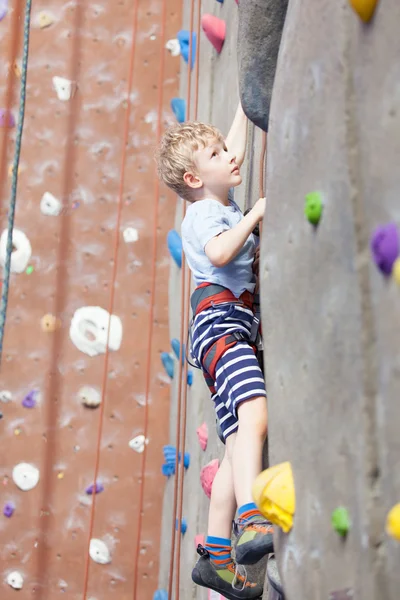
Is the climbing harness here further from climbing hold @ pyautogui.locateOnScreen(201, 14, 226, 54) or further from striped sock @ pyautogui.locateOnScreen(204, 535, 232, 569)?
climbing hold @ pyautogui.locateOnScreen(201, 14, 226, 54)

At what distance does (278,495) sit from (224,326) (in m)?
0.50

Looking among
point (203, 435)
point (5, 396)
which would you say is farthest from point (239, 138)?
point (5, 396)

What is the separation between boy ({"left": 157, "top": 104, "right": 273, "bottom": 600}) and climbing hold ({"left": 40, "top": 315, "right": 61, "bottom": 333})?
1.47m

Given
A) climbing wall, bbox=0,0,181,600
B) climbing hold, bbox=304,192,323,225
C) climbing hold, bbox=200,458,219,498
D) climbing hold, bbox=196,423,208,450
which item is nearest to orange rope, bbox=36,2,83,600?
climbing wall, bbox=0,0,181,600

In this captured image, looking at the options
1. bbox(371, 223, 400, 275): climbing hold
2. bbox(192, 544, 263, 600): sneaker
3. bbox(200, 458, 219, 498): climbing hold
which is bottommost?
bbox(192, 544, 263, 600): sneaker

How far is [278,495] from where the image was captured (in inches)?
48.5

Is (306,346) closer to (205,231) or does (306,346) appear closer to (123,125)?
(205,231)

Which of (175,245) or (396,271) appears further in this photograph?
(175,245)

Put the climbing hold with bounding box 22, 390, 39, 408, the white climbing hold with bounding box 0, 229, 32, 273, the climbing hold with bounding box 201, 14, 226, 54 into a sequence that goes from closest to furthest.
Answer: the climbing hold with bounding box 201, 14, 226, 54
the climbing hold with bounding box 22, 390, 39, 408
the white climbing hold with bounding box 0, 229, 32, 273

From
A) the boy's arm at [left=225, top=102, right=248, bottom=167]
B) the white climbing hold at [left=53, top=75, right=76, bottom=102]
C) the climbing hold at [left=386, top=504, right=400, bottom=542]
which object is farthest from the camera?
the white climbing hold at [left=53, top=75, right=76, bottom=102]

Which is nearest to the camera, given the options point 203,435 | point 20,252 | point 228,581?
point 228,581

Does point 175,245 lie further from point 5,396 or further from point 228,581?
point 228,581

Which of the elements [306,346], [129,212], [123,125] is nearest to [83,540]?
[129,212]

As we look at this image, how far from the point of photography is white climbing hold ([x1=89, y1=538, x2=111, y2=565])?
9.91 feet
